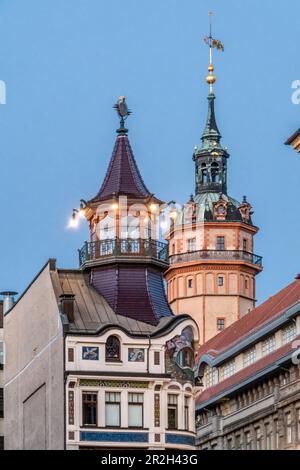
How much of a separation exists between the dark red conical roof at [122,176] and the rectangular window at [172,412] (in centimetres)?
1181

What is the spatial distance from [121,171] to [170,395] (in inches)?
570

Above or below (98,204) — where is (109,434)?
below

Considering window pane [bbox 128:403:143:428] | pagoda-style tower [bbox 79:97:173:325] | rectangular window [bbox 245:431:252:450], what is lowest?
window pane [bbox 128:403:143:428]

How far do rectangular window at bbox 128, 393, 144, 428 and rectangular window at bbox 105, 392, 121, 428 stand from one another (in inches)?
22.3

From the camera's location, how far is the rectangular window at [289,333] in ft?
519

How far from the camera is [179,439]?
113 meters

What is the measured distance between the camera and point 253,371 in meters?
164

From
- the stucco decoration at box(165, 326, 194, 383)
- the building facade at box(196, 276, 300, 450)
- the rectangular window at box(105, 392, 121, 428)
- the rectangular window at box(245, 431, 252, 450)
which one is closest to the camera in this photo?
the rectangular window at box(105, 392, 121, 428)

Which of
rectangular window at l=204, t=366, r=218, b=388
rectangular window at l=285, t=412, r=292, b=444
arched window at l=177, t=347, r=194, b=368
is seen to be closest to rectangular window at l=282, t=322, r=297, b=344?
A: rectangular window at l=285, t=412, r=292, b=444

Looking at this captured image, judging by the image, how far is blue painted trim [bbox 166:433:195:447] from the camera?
112 m

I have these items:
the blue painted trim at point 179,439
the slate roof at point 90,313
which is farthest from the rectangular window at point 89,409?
the blue painted trim at point 179,439

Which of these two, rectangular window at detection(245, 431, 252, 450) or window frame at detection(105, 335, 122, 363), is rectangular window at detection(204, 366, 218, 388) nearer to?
rectangular window at detection(245, 431, 252, 450)

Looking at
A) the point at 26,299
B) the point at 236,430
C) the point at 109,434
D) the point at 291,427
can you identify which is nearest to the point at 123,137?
the point at 26,299

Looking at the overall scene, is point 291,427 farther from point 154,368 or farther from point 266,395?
point 154,368
